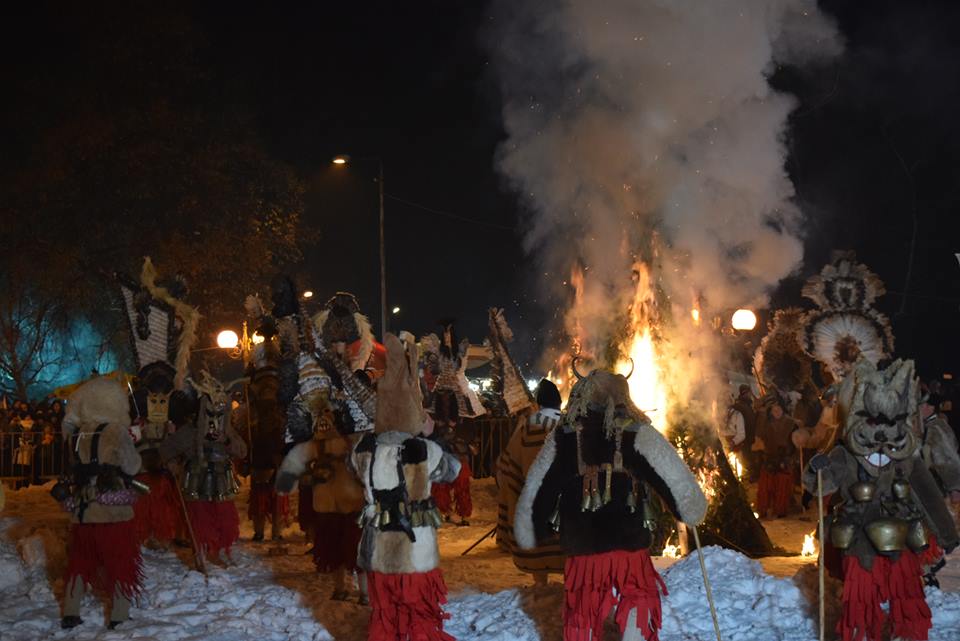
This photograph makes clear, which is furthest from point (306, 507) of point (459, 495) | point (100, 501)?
point (459, 495)

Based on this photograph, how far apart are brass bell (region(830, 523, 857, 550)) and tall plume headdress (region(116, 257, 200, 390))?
6876mm

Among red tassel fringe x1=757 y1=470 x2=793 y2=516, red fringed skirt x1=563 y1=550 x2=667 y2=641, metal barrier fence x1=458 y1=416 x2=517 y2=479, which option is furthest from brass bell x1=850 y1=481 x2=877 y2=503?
metal barrier fence x1=458 y1=416 x2=517 y2=479

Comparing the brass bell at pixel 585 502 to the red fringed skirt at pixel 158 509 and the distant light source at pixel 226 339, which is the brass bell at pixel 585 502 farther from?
the distant light source at pixel 226 339

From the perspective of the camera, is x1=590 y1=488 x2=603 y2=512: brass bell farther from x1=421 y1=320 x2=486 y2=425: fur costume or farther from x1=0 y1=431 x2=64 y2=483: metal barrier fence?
x1=0 y1=431 x2=64 y2=483: metal barrier fence

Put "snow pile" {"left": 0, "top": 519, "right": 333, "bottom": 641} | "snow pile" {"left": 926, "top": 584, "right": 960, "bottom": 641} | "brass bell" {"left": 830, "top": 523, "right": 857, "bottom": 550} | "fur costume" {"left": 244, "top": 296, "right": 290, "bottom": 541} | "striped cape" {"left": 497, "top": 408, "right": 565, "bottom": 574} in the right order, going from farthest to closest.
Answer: "fur costume" {"left": 244, "top": 296, "right": 290, "bottom": 541}, "striped cape" {"left": 497, "top": 408, "right": 565, "bottom": 574}, "snow pile" {"left": 0, "top": 519, "right": 333, "bottom": 641}, "snow pile" {"left": 926, "top": 584, "right": 960, "bottom": 641}, "brass bell" {"left": 830, "top": 523, "right": 857, "bottom": 550}

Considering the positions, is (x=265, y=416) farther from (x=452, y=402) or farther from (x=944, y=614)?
(x=944, y=614)

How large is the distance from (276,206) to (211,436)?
1406cm

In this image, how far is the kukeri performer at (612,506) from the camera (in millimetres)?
6078

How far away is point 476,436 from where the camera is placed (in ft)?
64.4

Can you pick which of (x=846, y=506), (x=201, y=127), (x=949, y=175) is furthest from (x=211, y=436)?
(x=949, y=175)

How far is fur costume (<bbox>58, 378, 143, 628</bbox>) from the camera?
809cm

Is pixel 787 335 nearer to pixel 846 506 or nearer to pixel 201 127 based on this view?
pixel 846 506

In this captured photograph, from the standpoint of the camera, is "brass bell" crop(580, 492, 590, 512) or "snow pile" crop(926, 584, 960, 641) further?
"snow pile" crop(926, 584, 960, 641)

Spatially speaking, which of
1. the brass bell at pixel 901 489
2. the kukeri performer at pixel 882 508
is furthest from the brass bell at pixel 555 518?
the brass bell at pixel 901 489
